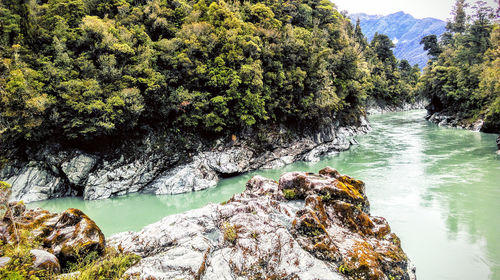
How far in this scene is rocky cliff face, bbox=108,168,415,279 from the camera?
5227 mm

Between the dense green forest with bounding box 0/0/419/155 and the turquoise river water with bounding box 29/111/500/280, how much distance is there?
17.1ft

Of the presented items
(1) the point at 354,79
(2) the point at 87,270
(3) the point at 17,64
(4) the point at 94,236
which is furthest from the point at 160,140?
(1) the point at 354,79

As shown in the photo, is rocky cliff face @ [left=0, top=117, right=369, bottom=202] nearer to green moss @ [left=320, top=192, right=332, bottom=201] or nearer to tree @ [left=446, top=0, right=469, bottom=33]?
green moss @ [left=320, top=192, right=332, bottom=201]

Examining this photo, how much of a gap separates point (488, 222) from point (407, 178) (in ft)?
20.3

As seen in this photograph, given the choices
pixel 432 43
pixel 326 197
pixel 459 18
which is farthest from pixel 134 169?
pixel 432 43

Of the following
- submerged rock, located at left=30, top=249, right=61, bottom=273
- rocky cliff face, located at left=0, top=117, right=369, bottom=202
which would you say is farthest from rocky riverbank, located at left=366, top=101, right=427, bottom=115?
submerged rock, located at left=30, top=249, right=61, bottom=273

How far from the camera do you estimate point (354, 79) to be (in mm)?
30703

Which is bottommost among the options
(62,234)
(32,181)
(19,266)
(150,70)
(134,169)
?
(32,181)

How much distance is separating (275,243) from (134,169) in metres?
14.8

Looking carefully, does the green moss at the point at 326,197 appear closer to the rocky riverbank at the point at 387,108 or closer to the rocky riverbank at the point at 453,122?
the rocky riverbank at the point at 453,122

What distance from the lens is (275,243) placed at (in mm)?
5762

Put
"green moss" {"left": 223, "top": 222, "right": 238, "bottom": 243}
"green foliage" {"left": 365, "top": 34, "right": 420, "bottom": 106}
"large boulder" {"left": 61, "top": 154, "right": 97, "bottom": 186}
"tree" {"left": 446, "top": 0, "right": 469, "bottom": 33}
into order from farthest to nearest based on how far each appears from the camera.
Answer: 1. "green foliage" {"left": 365, "top": 34, "right": 420, "bottom": 106}
2. "tree" {"left": 446, "top": 0, "right": 469, "bottom": 33}
3. "large boulder" {"left": 61, "top": 154, "right": 97, "bottom": 186}
4. "green moss" {"left": 223, "top": 222, "right": 238, "bottom": 243}

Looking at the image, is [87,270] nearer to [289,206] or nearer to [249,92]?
[289,206]

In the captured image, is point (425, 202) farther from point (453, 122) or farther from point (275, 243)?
point (453, 122)
